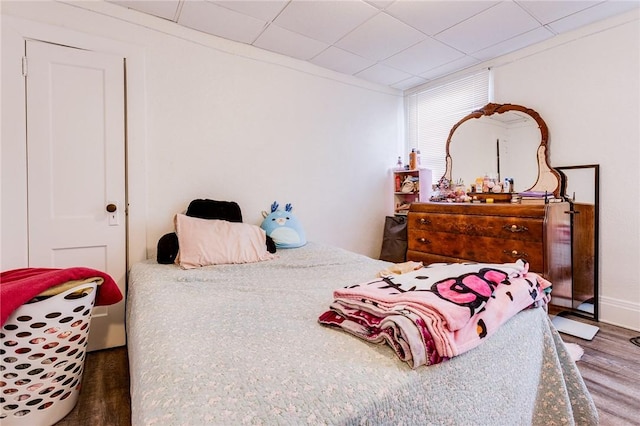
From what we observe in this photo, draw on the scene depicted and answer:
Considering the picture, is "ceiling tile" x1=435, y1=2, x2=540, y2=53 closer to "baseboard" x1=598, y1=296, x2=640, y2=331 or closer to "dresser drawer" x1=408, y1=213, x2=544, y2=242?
"dresser drawer" x1=408, y1=213, x2=544, y2=242

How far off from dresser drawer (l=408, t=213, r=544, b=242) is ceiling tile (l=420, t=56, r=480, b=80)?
1.58 meters

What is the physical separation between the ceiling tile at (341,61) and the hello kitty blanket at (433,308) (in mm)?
2425

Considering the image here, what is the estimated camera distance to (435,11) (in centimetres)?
234

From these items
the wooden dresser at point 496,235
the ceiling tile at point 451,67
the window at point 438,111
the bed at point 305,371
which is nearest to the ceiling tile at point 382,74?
the ceiling tile at point 451,67

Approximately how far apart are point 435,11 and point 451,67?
3.76 feet

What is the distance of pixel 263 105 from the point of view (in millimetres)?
2939

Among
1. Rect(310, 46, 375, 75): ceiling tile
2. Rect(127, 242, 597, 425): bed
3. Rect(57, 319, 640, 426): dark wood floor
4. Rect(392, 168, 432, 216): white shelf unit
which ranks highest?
Rect(310, 46, 375, 75): ceiling tile

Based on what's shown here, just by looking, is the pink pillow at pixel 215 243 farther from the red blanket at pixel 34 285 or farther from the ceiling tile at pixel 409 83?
the ceiling tile at pixel 409 83

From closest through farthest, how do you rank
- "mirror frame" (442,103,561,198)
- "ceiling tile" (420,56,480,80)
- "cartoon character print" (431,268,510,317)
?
"cartoon character print" (431,268,510,317) → "mirror frame" (442,103,561,198) → "ceiling tile" (420,56,480,80)

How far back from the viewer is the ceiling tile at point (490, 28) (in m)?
2.37

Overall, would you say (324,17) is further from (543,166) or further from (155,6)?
(543,166)

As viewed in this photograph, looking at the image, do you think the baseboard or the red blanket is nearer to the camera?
the red blanket

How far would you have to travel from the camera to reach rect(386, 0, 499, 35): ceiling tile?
7.38 feet

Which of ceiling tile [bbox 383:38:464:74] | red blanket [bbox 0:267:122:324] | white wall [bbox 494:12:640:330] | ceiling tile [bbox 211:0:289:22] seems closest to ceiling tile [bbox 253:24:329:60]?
ceiling tile [bbox 211:0:289:22]
